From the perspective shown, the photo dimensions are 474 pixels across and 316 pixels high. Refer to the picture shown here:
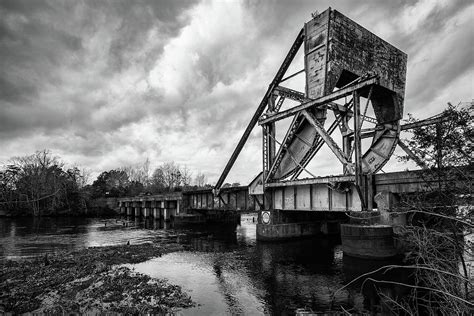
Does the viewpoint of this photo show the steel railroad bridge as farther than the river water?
Yes

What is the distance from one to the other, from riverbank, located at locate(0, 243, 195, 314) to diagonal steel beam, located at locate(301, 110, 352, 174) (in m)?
11.3

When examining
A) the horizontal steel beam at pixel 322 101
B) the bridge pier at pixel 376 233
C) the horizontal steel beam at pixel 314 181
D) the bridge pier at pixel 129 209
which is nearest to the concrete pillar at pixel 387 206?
the bridge pier at pixel 376 233

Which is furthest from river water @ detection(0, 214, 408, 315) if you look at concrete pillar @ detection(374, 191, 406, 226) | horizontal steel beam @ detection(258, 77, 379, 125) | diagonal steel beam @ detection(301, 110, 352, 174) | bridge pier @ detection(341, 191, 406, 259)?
horizontal steel beam @ detection(258, 77, 379, 125)

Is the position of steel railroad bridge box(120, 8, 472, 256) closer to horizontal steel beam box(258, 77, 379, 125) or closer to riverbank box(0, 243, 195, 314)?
horizontal steel beam box(258, 77, 379, 125)

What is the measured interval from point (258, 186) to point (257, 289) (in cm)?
1288

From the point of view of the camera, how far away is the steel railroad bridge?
53.5 ft

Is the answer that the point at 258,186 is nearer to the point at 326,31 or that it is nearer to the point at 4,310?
the point at 326,31

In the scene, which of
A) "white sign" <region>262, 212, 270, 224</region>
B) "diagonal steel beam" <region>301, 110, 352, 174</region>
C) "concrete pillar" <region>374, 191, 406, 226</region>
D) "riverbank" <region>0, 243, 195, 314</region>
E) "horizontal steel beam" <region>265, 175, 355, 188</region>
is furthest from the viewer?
"white sign" <region>262, 212, 270, 224</region>

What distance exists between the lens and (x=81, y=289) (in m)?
9.62

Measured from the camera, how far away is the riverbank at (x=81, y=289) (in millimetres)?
8023

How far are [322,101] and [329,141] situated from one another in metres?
2.66

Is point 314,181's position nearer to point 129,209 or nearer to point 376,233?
point 376,233

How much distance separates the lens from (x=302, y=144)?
21094mm

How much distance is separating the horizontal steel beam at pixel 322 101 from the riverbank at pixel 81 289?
13662mm
